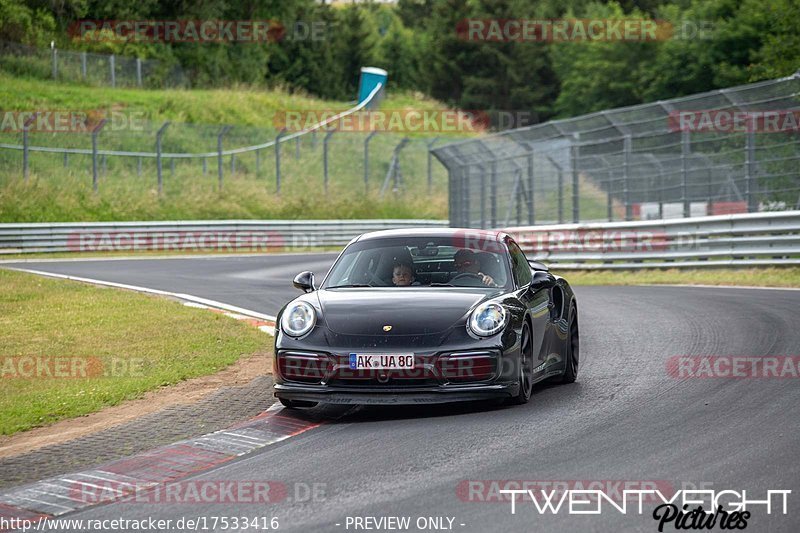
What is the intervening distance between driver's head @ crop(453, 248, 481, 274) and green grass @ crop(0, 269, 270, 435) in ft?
8.33

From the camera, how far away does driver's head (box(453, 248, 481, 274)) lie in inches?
355

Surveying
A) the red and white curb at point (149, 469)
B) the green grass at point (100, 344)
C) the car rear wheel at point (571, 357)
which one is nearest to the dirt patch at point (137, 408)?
the green grass at point (100, 344)

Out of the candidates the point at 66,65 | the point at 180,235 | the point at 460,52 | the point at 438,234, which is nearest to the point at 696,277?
the point at 438,234

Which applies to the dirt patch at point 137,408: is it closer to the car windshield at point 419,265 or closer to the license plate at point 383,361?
the car windshield at point 419,265

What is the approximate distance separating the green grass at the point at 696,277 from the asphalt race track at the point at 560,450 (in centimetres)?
786

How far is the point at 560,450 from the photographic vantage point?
21.8 feet

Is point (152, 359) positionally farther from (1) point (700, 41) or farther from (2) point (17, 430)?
(1) point (700, 41)

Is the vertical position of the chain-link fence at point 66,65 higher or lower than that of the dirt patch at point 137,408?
higher

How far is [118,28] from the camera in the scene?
2179 inches

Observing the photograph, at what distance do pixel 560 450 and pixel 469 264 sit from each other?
263 centimetres

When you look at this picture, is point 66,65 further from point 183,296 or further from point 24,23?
point 183,296

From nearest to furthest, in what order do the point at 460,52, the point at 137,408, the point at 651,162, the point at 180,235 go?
the point at 137,408 < the point at 651,162 < the point at 180,235 < the point at 460,52

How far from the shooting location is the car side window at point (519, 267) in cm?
911

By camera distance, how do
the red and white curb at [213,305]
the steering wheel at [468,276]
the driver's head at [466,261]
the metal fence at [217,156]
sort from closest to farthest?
the steering wheel at [468,276]
the driver's head at [466,261]
the red and white curb at [213,305]
the metal fence at [217,156]
